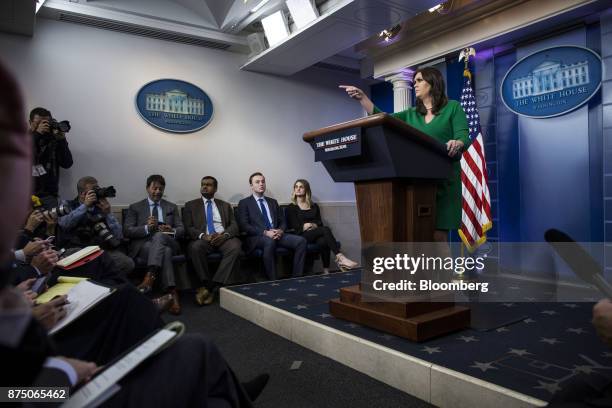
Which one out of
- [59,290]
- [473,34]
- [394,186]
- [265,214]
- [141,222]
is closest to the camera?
[59,290]

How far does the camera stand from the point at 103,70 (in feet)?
15.2

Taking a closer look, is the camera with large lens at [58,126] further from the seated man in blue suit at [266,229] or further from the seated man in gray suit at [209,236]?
the seated man in blue suit at [266,229]

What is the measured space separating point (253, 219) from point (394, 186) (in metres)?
2.98

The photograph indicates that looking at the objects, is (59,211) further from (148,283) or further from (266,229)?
(266,229)

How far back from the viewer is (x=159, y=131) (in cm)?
498

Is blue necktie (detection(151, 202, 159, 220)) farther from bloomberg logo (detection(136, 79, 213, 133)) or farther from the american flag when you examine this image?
the american flag

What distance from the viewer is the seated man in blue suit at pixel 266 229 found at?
4.57 metres

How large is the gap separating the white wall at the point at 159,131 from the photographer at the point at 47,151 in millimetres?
423

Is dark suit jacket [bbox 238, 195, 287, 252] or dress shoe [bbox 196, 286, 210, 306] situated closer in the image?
dress shoe [bbox 196, 286, 210, 306]

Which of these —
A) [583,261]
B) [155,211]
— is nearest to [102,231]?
[155,211]

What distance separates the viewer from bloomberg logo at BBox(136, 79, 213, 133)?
4.89 metres

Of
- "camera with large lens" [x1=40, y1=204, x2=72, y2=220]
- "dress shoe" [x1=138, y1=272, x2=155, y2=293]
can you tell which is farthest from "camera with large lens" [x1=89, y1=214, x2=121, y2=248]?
"dress shoe" [x1=138, y1=272, x2=155, y2=293]

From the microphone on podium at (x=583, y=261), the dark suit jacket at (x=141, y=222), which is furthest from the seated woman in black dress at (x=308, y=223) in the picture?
the microphone on podium at (x=583, y=261)

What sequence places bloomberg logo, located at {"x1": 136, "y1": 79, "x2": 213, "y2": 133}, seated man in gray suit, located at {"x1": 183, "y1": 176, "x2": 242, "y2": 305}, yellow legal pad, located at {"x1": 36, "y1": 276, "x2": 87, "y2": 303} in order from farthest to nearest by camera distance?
bloomberg logo, located at {"x1": 136, "y1": 79, "x2": 213, "y2": 133}
seated man in gray suit, located at {"x1": 183, "y1": 176, "x2": 242, "y2": 305}
yellow legal pad, located at {"x1": 36, "y1": 276, "x2": 87, "y2": 303}
